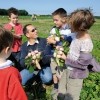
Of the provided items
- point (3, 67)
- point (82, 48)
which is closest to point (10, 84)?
point (3, 67)

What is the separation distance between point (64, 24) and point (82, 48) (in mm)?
1104

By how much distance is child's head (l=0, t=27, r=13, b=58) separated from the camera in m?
2.76

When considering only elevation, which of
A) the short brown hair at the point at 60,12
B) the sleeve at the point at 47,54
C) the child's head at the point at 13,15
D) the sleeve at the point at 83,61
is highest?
the short brown hair at the point at 60,12

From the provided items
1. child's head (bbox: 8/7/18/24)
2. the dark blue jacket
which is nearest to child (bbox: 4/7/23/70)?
child's head (bbox: 8/7/18/24)

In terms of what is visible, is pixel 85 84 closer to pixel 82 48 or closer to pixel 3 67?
pixel 82 48

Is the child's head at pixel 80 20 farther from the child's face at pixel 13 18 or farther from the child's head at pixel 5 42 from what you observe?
the child's face at pixel 13 18

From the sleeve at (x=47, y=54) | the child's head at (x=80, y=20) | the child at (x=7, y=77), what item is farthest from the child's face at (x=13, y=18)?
the child at (x=7, y=77)

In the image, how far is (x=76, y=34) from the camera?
438 cm

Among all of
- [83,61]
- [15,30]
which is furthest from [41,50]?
[83,61]

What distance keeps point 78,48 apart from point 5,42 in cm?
166

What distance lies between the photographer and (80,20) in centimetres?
414

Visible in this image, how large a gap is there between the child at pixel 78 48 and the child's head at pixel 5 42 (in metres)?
1.52

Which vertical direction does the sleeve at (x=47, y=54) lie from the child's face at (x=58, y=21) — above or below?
below

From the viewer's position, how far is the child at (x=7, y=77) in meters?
2.77
